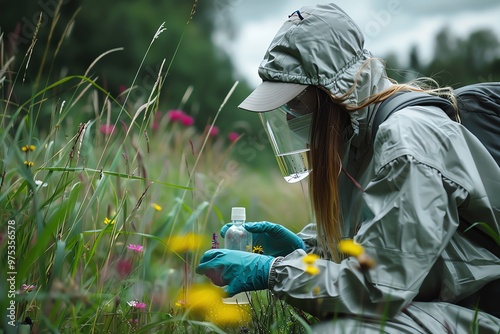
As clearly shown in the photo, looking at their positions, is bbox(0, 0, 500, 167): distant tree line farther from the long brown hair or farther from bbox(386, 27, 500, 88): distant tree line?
the long brown hair

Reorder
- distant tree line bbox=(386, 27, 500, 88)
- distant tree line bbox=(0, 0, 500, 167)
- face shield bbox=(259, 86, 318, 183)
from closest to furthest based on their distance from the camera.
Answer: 1. face shield bbox=(259, 86, 318, 183)
2. distant tree line bbox=(0, 0, 500, 167)
3. distant tree line bbox=(386, 27, 500, 88)

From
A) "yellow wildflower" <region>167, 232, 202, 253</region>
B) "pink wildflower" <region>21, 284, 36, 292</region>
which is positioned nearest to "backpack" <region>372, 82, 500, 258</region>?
"yellow wildflower" <region>167, 232, 202, 253</region>

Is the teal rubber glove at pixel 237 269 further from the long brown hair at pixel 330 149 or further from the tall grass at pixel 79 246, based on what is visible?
the long brown hair at pixel 330 149

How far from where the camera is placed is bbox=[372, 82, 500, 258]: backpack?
2027 mm

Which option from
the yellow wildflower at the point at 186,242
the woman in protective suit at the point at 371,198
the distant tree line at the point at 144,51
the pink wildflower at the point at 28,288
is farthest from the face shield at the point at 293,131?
the distant tree line at the point at 144,51

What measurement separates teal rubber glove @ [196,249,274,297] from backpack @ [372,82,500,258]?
541mm

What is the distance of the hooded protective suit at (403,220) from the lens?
1.81 meters

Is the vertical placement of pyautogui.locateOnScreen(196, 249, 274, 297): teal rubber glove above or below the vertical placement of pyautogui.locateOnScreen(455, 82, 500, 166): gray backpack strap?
below

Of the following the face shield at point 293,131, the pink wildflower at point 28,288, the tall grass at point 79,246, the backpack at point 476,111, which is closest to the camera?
the tall grass at point 79,246

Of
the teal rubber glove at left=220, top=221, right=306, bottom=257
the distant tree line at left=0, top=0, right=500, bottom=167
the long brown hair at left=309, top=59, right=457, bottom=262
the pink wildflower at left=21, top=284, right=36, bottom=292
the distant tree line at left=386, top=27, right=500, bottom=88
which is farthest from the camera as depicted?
the distant tree line at left=386, top=27, right=500, bottom=88

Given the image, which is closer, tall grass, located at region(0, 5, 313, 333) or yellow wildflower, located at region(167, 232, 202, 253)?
tall grass, located at region(0, 5, 313, 333)

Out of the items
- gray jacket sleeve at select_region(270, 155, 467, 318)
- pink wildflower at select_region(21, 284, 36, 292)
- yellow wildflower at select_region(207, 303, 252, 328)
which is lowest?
yellow wildflower at select_region(207, 303, 252, 328)

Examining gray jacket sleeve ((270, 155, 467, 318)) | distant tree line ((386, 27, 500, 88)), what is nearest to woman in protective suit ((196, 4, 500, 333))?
gray jacket sleeve ((270, 155, 467, 318))

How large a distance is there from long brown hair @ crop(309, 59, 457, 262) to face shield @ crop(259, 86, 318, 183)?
0.13ft
